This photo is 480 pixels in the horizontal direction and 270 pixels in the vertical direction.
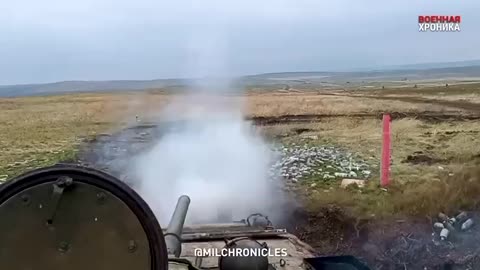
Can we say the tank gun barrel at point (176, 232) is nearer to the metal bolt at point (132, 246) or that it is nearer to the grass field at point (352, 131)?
the metal bolt at point (132, 246)

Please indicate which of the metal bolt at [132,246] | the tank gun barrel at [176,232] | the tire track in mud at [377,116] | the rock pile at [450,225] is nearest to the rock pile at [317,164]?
the tire track in mud at [377,116]

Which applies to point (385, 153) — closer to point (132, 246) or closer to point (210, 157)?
point (210, 157)

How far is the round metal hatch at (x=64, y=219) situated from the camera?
95.1 inches

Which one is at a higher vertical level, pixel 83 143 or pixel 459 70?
pixel 459 70

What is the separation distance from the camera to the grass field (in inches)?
326

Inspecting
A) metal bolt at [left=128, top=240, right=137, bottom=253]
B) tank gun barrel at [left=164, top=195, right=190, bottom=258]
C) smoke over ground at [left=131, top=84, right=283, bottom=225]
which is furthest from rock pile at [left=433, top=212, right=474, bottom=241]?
metal bolt at [left=128, top=240, right=137, bottom=253]

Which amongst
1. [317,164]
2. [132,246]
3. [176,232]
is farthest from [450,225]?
[132,246]

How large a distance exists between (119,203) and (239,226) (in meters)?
3.25

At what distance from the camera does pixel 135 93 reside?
881cm

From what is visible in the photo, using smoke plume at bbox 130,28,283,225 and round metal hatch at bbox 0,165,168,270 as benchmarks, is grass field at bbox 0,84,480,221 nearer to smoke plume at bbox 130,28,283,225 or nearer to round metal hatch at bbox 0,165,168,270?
smoke plume at bbox 130,28,283,225

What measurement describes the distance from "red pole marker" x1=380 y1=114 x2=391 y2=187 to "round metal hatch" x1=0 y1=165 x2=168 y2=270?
20.8 ft

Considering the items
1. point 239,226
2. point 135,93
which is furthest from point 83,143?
point 239,226

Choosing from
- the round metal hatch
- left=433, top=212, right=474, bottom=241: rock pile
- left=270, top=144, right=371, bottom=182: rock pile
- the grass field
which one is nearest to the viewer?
the round metal hatch

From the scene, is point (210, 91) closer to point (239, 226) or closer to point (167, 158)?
point (167, 158)
